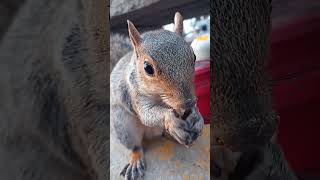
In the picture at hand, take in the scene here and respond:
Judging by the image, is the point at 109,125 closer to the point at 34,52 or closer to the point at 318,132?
the point at 34,52

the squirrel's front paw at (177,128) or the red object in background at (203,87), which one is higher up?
the red object in background at (203,87)

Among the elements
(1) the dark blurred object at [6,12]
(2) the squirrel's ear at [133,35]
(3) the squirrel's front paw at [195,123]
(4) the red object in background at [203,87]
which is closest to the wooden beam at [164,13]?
(2) the squirrel's ear at [133,35]

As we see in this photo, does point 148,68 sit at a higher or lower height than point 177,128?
higher

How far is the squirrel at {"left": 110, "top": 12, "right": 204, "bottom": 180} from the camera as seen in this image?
4.28ft

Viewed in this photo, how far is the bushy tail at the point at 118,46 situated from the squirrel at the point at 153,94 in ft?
0.05

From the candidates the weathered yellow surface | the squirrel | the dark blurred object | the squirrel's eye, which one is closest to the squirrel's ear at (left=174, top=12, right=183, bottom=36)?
the squirrel

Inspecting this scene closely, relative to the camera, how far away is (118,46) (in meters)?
1.33

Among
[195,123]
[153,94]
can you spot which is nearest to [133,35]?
[153,94]

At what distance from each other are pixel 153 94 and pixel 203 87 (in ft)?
0.40

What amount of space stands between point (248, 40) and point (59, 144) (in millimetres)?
574

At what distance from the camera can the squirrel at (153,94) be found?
4.28 ft

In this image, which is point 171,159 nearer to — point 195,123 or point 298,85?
point 195,123

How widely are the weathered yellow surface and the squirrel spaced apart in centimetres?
2

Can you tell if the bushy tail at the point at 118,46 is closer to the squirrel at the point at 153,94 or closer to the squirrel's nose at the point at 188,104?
the squirrel at the point at 153,94
